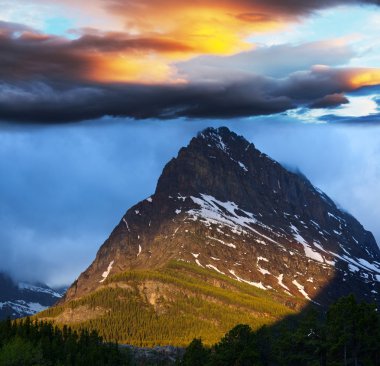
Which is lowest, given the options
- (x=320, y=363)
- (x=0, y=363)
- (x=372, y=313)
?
(x=0, y=363)

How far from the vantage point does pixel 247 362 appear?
142375 mm

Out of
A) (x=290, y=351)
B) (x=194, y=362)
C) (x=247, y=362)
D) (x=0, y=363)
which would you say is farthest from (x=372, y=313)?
(x=0, y=363)

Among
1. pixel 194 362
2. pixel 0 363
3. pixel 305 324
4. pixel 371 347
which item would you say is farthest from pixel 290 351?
pixel 0 363

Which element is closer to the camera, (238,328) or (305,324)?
(305,324)

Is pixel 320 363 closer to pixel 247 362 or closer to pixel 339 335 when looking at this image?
pixel 339 335

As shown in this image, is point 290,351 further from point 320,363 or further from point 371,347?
point 371,347

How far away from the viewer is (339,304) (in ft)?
415

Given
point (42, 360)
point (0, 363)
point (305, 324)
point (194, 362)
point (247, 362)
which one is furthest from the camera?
point (42, 360)

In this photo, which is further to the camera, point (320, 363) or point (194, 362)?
point (194, 362)

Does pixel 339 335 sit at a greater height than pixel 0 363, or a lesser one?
greater

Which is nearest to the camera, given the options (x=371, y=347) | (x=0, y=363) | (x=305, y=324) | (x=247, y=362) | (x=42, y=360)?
(x=371, y=347)

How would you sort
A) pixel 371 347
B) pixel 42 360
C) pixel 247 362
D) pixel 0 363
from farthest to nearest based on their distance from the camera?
pixel 42 360, pixel 0 363, pixel 247 362, pixel 371 347

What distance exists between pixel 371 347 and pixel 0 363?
299 feet

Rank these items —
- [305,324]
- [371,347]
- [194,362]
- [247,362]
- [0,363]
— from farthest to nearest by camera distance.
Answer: [0,363] < [194,362] < [247,362] < [305,324] < [371,347]
